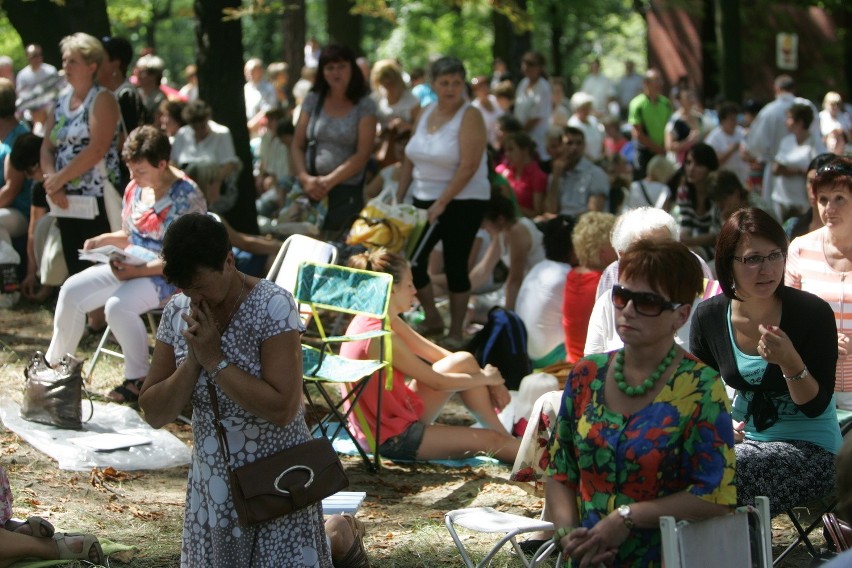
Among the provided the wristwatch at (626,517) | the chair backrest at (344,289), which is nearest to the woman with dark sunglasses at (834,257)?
the chair backrest at (344,289)

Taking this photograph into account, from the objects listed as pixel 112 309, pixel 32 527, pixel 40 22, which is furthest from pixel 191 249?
pixel 40 22

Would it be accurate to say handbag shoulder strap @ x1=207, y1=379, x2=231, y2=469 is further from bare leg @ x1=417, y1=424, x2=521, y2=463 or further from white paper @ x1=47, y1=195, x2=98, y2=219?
white paper @ x1=47, y1=195, x2=98, y2=219

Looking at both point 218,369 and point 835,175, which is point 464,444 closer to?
point 835,175

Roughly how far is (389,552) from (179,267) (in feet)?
7.03

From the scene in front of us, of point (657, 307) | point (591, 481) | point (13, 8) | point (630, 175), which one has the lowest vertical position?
point (630, 175)

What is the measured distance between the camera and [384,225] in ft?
29.6

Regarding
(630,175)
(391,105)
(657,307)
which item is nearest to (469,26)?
(630,175)

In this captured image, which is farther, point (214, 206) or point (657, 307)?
point (214, 206)

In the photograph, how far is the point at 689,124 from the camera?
16.8m

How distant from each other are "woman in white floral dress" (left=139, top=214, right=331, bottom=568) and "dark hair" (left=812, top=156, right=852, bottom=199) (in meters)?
2.78

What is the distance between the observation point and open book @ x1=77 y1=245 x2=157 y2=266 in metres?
7.46

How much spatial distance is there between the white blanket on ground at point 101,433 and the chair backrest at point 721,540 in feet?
13.1

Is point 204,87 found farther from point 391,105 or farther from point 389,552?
point 389,552

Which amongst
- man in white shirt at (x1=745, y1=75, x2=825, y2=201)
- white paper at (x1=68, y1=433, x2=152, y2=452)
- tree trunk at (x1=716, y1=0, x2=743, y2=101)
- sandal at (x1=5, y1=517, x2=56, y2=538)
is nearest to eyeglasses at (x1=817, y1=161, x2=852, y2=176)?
sandal at (x1=5, y1=517, x2=56, y2=538)
